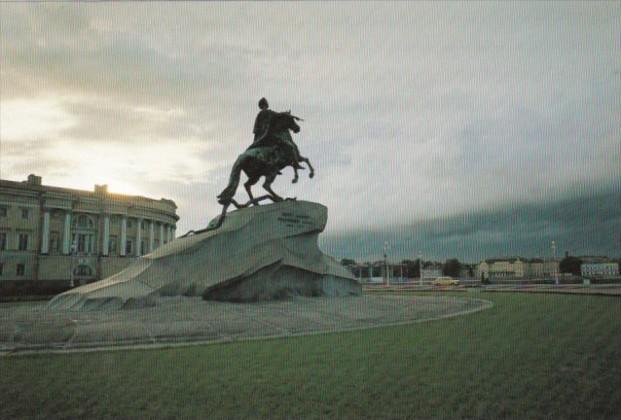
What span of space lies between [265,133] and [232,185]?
2.35 meters

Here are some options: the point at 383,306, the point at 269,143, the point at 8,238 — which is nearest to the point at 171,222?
the point at 8,238

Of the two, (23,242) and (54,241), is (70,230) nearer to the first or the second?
(54,241)

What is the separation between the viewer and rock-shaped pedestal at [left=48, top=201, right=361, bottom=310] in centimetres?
1308

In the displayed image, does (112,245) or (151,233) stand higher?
(151,233)

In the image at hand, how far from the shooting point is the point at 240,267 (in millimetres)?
15070

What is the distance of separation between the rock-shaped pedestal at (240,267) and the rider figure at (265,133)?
193 cm

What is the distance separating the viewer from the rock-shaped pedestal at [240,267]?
42.9ft

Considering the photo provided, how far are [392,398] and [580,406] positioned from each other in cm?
169

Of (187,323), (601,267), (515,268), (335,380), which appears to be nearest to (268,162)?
(187,323)

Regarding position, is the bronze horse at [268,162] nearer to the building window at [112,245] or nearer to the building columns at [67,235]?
the building columns at [67,235]

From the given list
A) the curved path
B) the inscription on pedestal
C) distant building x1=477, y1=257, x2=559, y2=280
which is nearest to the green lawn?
the curved path

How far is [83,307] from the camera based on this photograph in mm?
12000

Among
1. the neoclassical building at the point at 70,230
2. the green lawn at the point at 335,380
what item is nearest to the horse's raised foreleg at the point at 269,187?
the green lawn at the point at 335,380

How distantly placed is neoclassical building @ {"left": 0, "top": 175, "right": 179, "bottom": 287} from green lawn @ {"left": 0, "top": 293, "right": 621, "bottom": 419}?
55.0m
